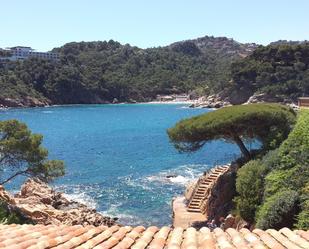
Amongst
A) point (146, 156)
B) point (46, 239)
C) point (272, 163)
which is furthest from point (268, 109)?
point (146, 156)

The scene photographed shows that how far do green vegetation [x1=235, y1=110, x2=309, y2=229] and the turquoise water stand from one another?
318 inches

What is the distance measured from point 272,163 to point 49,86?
151 metres

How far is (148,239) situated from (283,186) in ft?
35.1

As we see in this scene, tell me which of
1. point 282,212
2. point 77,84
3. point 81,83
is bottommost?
point 77,84

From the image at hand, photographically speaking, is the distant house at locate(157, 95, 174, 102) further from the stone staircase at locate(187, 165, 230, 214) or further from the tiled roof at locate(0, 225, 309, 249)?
the tiled roof at locate(0, 225, 309, 249)

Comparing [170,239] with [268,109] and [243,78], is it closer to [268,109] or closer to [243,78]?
[268,109]

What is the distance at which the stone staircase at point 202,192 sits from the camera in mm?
27625

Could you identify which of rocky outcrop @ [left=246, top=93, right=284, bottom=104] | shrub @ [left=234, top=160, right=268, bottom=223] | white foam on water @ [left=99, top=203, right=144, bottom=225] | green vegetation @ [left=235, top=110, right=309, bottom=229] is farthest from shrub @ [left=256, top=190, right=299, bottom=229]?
rocky outcrop @ [left=246, top=93, right=284, bottom=104]

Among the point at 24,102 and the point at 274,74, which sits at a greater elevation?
the point at 274,74

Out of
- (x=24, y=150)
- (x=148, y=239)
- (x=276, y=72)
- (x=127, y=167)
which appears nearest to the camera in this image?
(x=148, y=239)

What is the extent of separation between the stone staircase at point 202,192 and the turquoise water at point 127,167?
69.1 inches

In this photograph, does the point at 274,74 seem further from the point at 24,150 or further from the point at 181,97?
the point at 24,150

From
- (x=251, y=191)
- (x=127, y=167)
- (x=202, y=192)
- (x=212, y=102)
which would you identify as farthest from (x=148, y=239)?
(x=212, y=102)

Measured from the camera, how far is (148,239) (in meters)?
7.12
